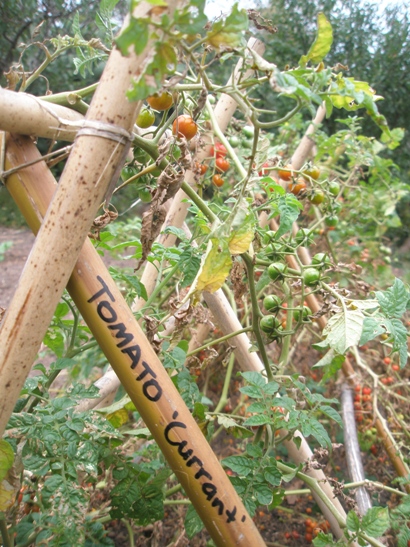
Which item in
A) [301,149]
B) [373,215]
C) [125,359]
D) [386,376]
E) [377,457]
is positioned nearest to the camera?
[125,359]

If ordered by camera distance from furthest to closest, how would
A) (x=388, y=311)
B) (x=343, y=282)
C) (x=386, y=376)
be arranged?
(x=343, y=282), (x=386, y=376), (x=388, y=311)

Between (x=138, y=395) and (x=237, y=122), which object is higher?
(x=237, y=122)

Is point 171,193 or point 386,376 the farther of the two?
point 386,376

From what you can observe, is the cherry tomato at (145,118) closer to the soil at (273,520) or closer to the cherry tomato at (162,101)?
the cherry tomato at (162,101)

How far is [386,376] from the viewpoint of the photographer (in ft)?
6.62

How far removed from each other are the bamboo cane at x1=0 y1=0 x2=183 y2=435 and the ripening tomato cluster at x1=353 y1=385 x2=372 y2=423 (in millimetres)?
1521

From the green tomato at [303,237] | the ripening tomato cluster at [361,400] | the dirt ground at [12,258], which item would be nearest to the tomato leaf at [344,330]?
the green tomato at [303,237]

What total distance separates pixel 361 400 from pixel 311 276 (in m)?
1.13

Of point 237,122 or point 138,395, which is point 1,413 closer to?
point 138,395

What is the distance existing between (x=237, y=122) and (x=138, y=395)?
116 centimetres

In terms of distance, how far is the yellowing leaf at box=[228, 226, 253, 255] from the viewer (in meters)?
0.67

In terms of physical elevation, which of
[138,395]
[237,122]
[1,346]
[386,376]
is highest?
[237,122]

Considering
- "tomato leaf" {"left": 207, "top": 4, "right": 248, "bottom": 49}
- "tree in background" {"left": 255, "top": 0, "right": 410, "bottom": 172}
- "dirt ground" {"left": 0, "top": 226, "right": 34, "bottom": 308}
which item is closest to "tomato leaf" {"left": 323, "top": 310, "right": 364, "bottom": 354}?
"tomato leaf" {"left": 207, "top": 4, "right": 248, "bottom": 49}

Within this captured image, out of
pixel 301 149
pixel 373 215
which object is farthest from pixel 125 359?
pixel 373 215
